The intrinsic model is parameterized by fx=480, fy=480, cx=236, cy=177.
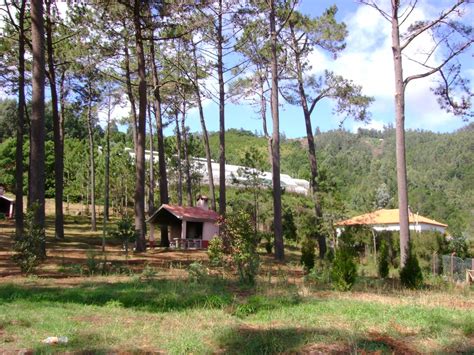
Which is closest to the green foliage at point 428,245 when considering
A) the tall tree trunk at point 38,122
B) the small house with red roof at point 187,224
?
the small house with red roof at point 187,224

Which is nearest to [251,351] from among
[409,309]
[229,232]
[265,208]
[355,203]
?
[409,309]

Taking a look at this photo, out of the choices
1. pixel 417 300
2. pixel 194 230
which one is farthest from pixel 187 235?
pixel 417 300

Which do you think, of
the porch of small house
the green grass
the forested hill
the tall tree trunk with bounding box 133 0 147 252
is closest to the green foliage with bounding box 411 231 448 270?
the porch of small house

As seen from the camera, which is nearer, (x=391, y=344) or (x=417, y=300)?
(x=391, y=344)

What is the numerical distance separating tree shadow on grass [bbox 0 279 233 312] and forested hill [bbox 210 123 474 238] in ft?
123

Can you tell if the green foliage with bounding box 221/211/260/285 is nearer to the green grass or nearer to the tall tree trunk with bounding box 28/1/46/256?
the green grass

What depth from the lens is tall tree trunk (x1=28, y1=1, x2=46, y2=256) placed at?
12.1m

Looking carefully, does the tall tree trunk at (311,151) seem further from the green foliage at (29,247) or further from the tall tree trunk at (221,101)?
the green foliage at (29,247)

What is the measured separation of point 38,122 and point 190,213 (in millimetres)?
12006

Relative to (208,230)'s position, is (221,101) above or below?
above

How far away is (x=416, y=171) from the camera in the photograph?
330 feet

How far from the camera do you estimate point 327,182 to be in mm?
20984

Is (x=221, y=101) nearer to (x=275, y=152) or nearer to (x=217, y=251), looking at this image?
(x=275, y=152)

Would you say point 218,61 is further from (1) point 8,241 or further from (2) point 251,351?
(2) point 251,351
